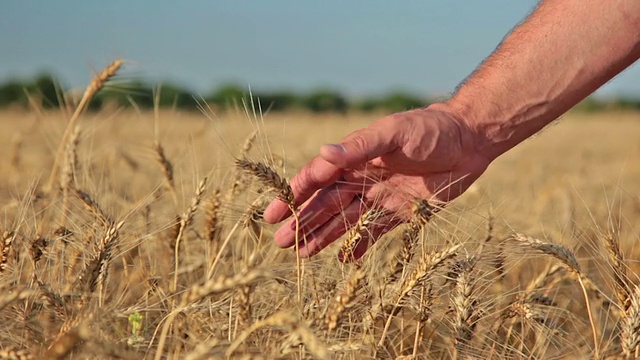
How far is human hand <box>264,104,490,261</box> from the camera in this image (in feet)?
5.46

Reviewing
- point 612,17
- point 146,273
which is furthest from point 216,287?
point 612,17

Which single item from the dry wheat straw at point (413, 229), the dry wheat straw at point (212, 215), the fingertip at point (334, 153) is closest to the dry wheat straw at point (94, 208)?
the dry wheat straw at point (212, 215)

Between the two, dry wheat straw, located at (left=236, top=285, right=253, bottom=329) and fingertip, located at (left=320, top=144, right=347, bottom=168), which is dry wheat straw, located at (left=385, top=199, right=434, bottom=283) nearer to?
fingertip, located at (left=320, top=144, right=347, bottom=168)

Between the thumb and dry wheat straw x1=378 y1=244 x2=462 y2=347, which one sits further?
the thumb

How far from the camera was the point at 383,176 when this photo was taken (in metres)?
1.84

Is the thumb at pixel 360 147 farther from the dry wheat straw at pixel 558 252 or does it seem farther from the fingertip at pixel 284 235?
the dry wheat straw at pixel 558 252

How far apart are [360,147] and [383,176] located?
0.79 ft

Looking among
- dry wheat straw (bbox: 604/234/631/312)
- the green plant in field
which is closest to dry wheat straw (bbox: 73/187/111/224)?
the green plant in field

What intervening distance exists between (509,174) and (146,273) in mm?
5382

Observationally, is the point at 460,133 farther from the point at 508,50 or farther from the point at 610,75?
the point at 610,75

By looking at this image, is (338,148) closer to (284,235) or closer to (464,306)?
(284,235)

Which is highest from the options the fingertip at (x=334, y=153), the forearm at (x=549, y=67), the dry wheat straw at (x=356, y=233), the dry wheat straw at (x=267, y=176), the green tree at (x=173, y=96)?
the forearm at (x=549, y=67)

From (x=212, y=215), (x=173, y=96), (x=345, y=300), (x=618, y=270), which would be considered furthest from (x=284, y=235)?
(x=173, y=96)

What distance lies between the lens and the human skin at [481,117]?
68.1 inches
